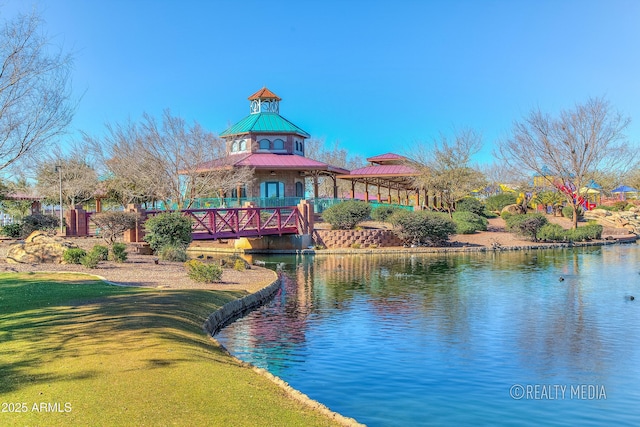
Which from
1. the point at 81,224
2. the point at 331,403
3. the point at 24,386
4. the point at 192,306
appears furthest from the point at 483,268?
the point at 81,224

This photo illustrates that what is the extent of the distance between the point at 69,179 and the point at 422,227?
2943 centimetres

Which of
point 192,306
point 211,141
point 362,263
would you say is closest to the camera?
point 192,306

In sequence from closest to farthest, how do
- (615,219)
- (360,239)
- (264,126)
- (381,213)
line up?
(360,239), (381,213), (615,219), (264,126)

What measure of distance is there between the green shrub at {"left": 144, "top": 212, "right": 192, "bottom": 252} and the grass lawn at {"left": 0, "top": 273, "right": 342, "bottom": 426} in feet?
35.9

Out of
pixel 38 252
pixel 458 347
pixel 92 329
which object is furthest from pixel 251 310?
pixel 38 252

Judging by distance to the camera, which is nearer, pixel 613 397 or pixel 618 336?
pixel 613 397

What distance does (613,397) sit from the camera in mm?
8141

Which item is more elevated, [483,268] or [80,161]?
[80,161]

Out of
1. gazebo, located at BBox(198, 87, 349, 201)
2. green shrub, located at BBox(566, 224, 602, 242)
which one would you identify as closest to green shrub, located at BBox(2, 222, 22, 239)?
gazebo, located at BBox(198, 87, 349, 201)

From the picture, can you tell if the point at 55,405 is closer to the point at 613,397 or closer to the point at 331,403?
the point at 331,403

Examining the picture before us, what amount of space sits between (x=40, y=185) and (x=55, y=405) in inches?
1851

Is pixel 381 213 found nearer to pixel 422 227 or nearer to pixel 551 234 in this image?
pixel 422 227

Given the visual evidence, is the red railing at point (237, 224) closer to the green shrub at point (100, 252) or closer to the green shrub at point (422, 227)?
the green shrub at point (422, 227)

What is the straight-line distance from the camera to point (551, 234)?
→ 35.8 metres
